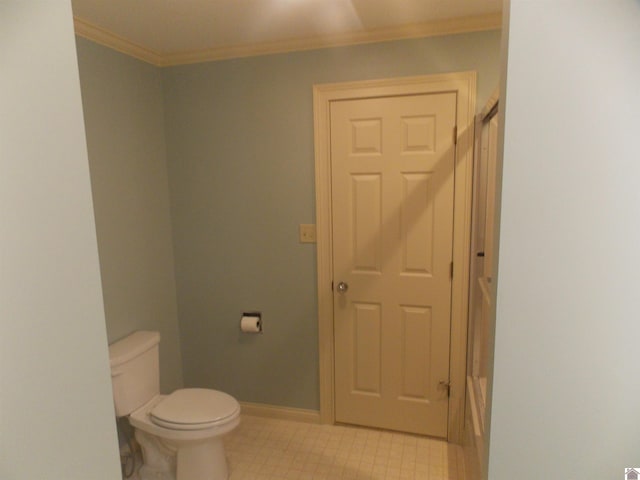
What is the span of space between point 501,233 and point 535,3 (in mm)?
450

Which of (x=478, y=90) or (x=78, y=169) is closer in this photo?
(x=78, y=169)

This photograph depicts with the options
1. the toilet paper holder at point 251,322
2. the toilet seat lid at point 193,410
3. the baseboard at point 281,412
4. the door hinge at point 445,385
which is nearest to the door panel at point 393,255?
the door hinge at point 445,385

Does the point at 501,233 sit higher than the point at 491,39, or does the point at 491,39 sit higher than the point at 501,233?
the point at 491,39

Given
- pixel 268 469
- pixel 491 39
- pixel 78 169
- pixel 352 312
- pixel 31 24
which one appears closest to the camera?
pixel 31 24

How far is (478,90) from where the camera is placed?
201 cm

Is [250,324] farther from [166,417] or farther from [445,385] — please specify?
[445,385]

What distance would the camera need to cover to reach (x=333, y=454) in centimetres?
223

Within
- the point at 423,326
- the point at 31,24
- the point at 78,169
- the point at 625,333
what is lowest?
the point at 423,326

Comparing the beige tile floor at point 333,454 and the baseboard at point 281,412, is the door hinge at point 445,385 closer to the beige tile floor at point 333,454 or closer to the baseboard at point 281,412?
the beige tile floor at point 333,454

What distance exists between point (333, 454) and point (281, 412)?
490mm

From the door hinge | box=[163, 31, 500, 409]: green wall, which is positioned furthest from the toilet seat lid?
the door hinge

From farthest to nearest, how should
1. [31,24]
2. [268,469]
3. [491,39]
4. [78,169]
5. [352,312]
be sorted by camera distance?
[352,312] < [268,469] < [491,39] < [78,169] < [31,24]

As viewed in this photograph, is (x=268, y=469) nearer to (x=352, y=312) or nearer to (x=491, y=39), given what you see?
(x=352, y=312)

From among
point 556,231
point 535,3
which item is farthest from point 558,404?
point 535,3
